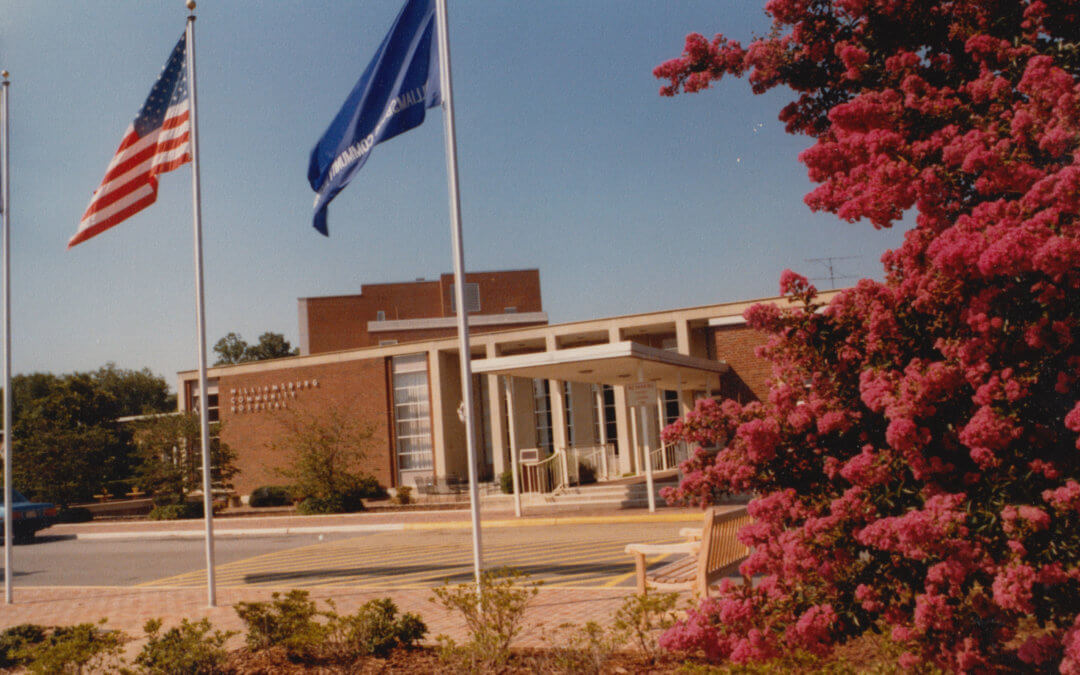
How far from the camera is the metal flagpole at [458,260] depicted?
745cm

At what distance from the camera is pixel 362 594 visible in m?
10.7

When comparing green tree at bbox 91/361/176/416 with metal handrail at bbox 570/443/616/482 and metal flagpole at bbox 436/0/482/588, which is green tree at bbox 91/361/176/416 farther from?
metal flagpole at bbox 436/0/482/588

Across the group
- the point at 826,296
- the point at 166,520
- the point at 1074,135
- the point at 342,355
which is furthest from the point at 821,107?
the point at 342,355

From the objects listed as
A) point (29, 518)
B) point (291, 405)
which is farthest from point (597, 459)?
point (29, 518)

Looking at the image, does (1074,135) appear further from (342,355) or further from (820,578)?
(342,355)

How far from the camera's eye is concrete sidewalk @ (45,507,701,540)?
18469mm

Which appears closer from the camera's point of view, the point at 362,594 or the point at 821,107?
the point at 821,107

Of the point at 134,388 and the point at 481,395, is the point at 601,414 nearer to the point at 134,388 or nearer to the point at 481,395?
the point at 481,395

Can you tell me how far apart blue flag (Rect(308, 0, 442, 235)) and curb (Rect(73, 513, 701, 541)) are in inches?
441

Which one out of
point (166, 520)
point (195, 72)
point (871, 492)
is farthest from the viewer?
point (166, 520)

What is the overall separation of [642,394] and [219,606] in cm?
1012

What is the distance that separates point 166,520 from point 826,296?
20.4 metres

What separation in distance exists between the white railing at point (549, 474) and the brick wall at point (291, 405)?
849cm

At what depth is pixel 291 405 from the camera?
3309cm
